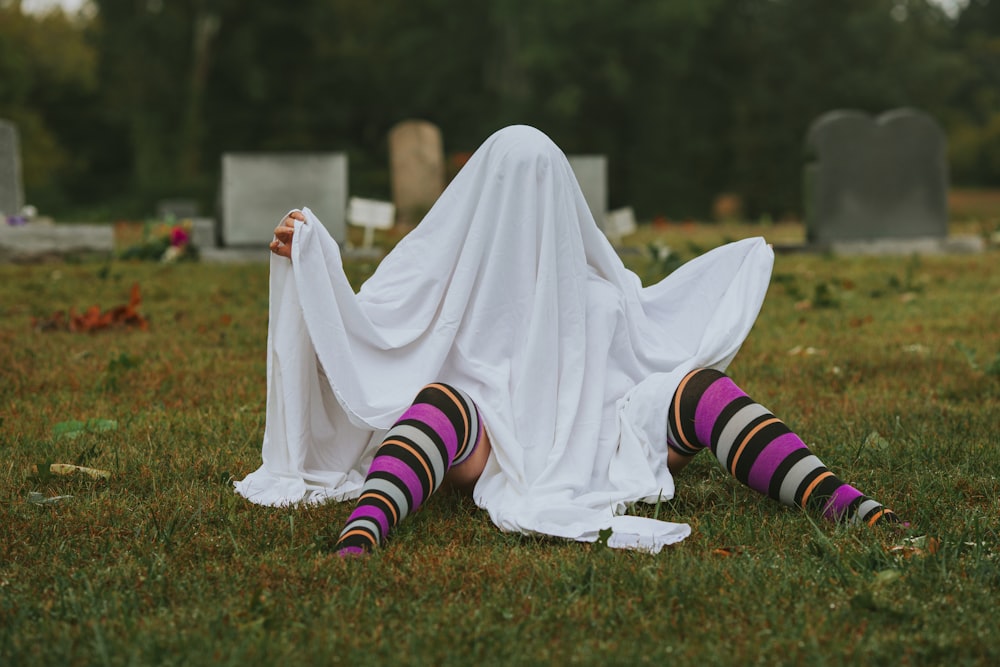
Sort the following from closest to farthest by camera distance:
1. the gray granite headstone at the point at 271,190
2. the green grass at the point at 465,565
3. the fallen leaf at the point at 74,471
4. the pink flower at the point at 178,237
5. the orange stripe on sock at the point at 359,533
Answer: the green grass at the point at 465,565 → the orange stripe on sock at the point at 359,533 → the fallen leaf at the point at 74,471 → the pink flower at the point at 178,237 → the gray granite headstone at the point at 271,190

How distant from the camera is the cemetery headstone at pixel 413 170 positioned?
14.4 m

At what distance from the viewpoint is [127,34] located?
28688mm

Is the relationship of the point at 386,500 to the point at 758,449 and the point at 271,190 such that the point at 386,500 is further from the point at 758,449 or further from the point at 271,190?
the point at 271,190

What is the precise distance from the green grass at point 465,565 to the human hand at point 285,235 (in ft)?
2.38

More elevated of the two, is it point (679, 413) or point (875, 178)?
point (875, 178)

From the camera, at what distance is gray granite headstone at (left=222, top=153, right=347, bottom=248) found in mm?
10938

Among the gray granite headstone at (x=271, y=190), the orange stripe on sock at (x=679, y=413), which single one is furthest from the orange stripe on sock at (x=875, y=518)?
the gray granite headstone at (x=271, y=190)

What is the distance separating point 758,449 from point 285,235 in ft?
4.64

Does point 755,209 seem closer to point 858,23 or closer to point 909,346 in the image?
point 858,23

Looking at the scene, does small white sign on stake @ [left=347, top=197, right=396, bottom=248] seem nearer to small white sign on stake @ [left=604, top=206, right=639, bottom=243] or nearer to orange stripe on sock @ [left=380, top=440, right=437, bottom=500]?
small white sign on stake @ [left=604, top=206, right=639, bottom=243]

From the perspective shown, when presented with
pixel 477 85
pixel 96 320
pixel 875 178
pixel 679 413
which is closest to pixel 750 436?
pixel 679 413

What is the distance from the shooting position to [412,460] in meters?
2.98

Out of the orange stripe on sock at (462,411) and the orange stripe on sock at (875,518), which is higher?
the orange stripe on sock at (462,411)

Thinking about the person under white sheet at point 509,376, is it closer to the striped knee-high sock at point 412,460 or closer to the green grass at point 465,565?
the striped knee-high sock at point 412,460
